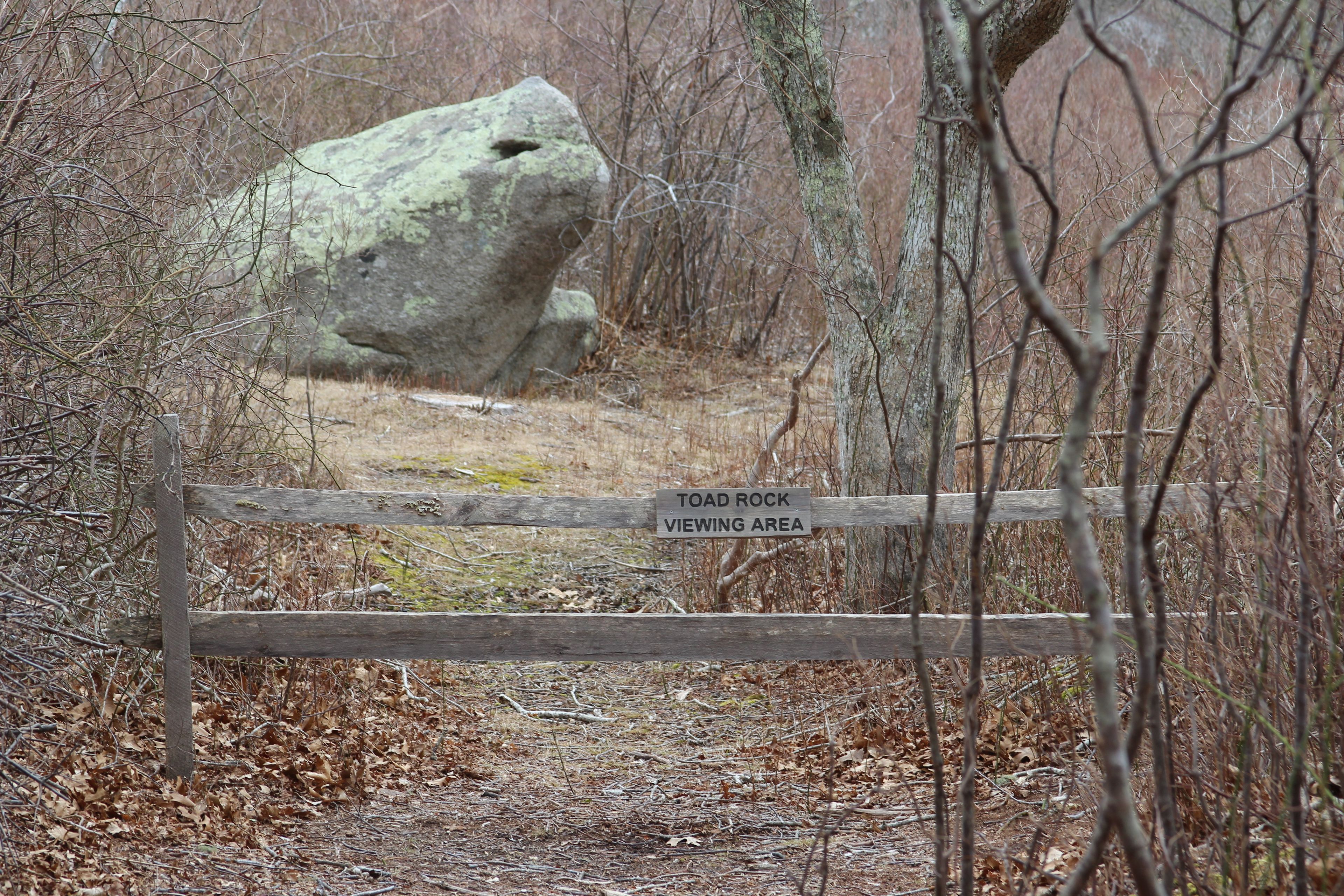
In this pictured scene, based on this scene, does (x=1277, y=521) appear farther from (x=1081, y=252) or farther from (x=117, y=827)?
(x=1081, y=252)

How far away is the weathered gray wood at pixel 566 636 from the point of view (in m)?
3.83

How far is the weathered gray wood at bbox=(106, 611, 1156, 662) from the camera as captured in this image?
3832mm

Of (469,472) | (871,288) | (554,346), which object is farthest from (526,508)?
(554,346)

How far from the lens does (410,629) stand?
387 centimetres

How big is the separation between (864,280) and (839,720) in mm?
2046

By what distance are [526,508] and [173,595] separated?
1210 mm

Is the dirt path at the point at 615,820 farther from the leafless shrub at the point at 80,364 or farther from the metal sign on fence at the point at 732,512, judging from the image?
the metal sign on fence at the point at 732,512

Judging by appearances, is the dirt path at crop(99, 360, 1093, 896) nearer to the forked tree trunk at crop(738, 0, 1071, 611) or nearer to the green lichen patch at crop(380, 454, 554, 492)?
the green lichen patch at crop(380, 454, 554, 492)

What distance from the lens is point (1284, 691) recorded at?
2.13 m

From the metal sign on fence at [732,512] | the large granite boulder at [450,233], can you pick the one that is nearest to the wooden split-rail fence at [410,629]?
the metal sign on fence at [732,512]

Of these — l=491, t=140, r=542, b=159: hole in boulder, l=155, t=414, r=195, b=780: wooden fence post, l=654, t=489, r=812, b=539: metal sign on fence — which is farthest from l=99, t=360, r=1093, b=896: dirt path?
l=491, t=140, r=542, b=159: hole in boulder

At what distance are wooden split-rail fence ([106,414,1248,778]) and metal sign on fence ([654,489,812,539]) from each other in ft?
0.53

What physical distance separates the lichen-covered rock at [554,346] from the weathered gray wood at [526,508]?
6.38 metres

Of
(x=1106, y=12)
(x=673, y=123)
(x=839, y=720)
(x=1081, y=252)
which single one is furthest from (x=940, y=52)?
(x=1106, y=12)
